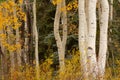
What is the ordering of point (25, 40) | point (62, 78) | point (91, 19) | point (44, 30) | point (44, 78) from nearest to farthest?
point (62, 78) → point (91, 19) → point (44, 78) → point (25, 40) → point (44, 30)

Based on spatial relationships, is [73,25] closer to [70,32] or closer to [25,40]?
[70,32]

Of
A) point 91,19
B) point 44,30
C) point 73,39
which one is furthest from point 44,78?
point 44,30

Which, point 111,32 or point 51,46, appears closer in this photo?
point 111,32

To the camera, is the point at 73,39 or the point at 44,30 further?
the point at 44,30

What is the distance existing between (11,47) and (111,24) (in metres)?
4.59

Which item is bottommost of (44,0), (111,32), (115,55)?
(115,55)

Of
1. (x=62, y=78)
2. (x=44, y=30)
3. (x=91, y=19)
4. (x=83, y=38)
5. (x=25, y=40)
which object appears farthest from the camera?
(x=44, y=30)

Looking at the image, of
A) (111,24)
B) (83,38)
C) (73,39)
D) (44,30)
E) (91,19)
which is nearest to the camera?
(91,19)

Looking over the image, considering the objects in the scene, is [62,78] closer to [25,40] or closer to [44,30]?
[25,40]

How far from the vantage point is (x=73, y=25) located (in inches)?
717

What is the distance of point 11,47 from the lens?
54.2ft

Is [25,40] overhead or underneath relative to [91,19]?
underneath

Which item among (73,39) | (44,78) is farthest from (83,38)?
(73,39)

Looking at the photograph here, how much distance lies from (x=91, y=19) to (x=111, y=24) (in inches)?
304
